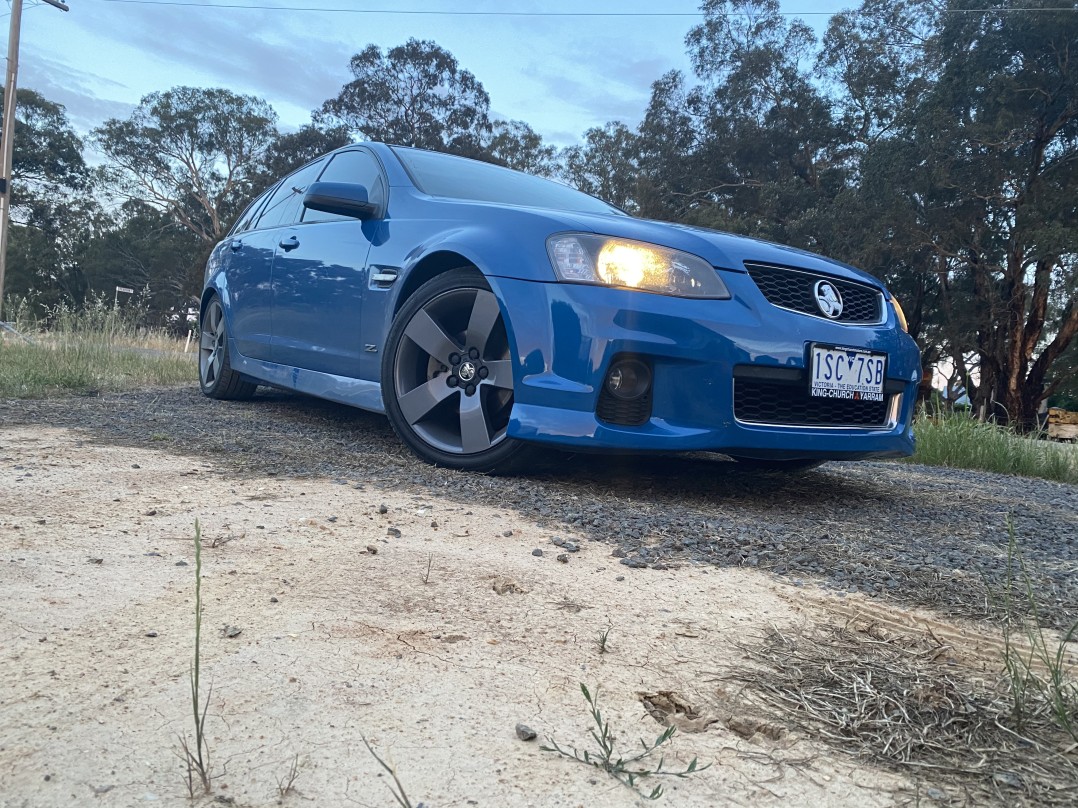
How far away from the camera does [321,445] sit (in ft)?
12.0

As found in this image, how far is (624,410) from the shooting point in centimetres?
283

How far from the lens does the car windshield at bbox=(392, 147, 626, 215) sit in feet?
12.3

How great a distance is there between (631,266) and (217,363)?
3.62 metres

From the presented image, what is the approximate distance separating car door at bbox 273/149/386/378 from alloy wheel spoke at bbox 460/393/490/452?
815mm

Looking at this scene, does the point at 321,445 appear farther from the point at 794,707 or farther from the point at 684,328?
the point at 794,707

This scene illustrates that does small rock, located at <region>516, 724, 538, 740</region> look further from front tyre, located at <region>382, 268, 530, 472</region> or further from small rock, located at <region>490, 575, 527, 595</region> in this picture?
front tyre, located at <region>382, 268, 530, 472</region>

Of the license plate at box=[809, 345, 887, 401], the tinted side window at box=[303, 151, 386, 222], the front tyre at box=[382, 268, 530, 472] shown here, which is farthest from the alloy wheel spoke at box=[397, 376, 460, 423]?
the license plate at box=[809, 345, 887, 401]

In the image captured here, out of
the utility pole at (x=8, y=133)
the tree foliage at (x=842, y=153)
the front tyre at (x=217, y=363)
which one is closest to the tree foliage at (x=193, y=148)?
the tree foliage at (x=842, y=153)

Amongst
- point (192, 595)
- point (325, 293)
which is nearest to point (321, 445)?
point (325, 293)

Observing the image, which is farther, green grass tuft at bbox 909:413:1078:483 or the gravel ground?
green grass tuft at bbox 909:413:1078:483

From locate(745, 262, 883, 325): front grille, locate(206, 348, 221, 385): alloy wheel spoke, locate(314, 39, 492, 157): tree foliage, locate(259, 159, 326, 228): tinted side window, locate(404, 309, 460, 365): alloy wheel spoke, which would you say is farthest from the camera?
locate(314, 39, 492, 157): tree foliage

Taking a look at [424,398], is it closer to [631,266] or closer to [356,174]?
[631,266]

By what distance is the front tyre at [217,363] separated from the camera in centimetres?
537

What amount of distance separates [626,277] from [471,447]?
0.83 m
